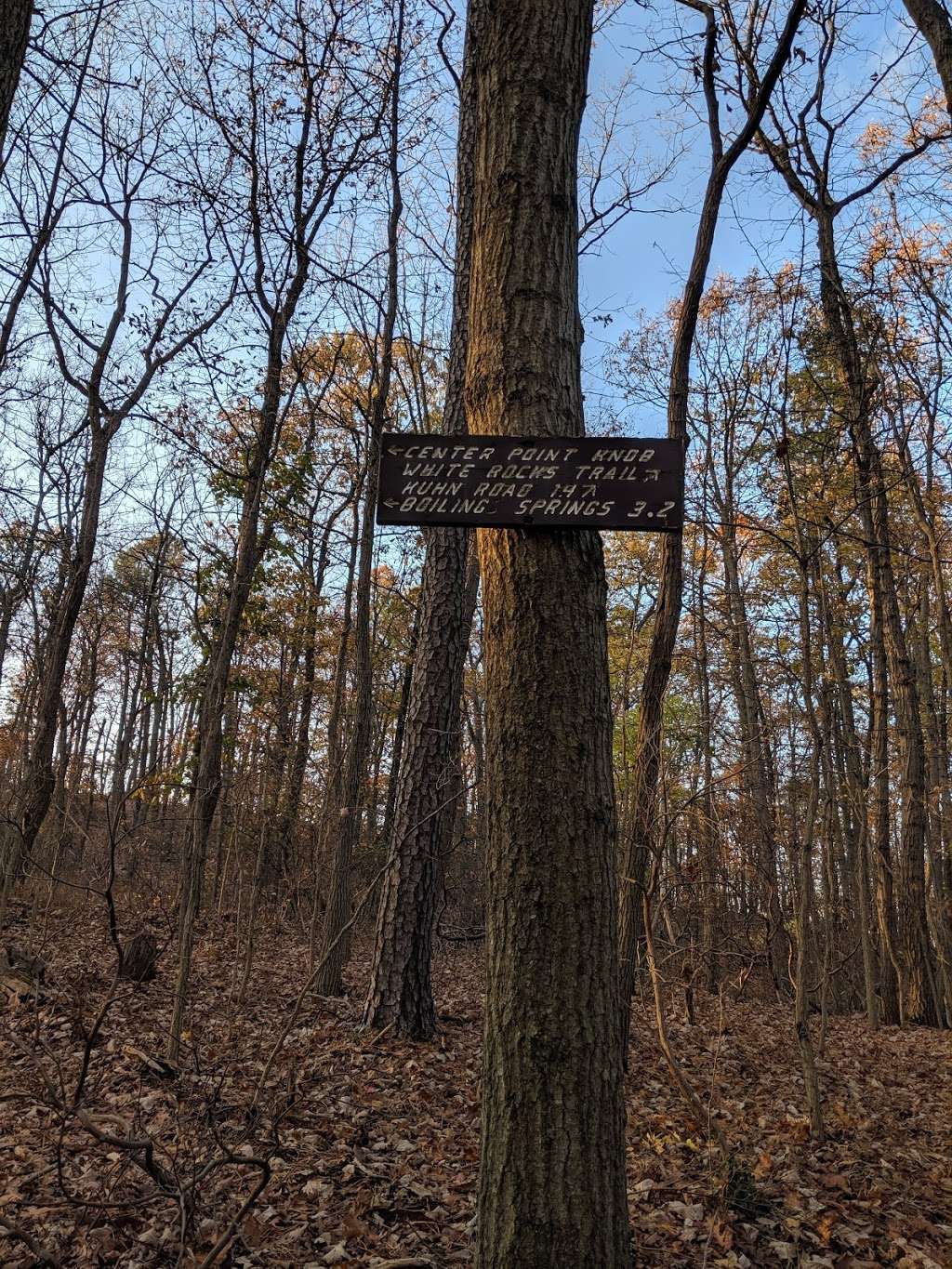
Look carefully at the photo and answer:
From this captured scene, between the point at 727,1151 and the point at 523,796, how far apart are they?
101 inches

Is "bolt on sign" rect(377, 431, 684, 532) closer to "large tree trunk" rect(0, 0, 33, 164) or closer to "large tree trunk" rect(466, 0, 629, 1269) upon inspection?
"large tree trunk" rect(466, 0, 629, 1269)

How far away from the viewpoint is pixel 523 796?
2.17 m

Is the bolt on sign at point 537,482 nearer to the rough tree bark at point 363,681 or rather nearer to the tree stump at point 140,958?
the rough tree bark at point 363,681

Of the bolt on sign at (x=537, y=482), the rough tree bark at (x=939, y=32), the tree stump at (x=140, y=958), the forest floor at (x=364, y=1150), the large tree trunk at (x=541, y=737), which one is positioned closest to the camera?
the large tree trunk at (x=541, y=737)

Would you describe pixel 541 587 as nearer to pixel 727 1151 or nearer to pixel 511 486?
pixel 511 486

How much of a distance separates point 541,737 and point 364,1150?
2.97 meters

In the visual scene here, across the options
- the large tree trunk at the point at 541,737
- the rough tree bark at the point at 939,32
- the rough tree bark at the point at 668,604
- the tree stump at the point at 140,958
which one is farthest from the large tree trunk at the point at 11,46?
the tree stump at the point at 140,958

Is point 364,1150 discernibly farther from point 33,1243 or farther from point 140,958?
point 140,958

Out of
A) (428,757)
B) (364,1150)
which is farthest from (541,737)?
(428,757)

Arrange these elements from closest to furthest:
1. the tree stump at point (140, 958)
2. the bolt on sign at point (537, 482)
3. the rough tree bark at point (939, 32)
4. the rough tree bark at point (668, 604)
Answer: the bolt on sign at point (537, 482)
the rough tree bark at point (668, 604)
the rough tree bark at point (939, 32)
the tree stump at point (140, 958)

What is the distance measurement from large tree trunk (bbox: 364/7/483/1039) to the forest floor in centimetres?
38

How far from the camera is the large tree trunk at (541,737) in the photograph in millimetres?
1991


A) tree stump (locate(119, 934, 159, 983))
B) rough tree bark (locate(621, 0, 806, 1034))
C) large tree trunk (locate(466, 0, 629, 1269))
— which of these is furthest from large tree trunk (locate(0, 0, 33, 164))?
tree stump (locate(119, 934, 159, 983))

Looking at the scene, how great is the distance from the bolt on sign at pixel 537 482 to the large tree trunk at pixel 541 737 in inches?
3.5
